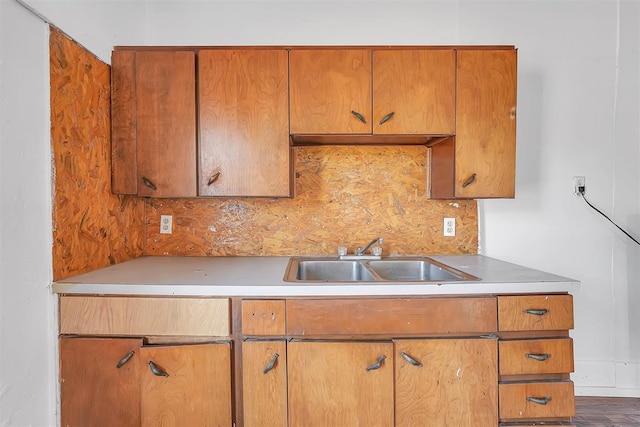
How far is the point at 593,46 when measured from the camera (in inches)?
75.8

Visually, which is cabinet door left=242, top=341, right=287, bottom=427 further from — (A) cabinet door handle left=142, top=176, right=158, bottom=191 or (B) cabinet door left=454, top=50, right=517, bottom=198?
(B) cabinet door left=454, top=50, right=517, bottom=198

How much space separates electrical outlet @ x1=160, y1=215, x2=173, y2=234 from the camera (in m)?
1.92

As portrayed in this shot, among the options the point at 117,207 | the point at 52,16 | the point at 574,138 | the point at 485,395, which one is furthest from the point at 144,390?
the point at 574,138

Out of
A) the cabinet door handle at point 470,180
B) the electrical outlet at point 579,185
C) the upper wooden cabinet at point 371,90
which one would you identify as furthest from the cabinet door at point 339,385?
the electrical outlet at point 579,185

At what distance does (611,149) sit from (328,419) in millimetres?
2253

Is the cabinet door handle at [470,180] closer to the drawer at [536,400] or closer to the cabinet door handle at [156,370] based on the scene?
the drawer at [536,400]

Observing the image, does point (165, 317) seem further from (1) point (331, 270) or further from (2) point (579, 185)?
(2) point (579, 185)

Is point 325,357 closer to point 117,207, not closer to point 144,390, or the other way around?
point 144,390

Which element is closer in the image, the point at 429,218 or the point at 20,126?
the point at 20,126

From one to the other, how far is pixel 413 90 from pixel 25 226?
1735 millimetres

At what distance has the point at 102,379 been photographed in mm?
1230

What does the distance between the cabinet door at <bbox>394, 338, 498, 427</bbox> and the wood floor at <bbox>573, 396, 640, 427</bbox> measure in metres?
0.98

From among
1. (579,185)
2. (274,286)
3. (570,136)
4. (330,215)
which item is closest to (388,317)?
(274,286)

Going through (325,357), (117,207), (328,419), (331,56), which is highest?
(331,56)
